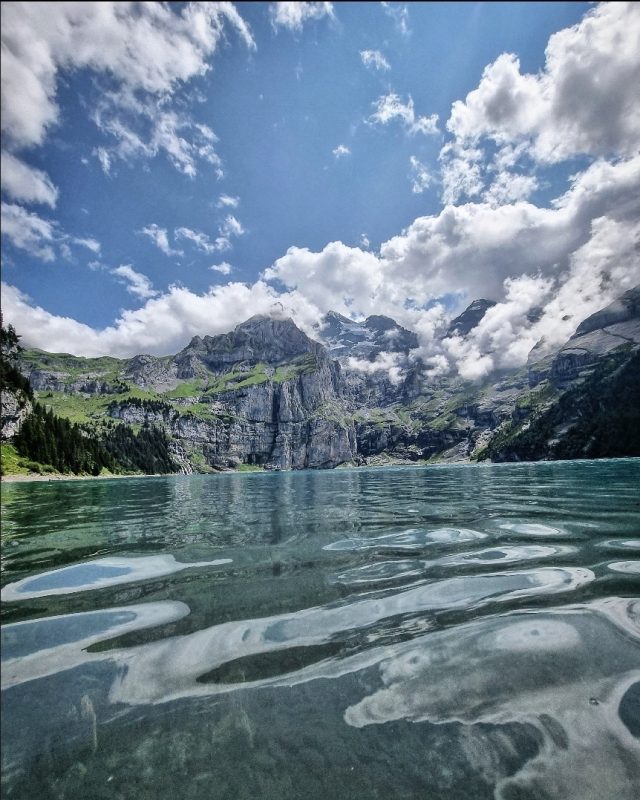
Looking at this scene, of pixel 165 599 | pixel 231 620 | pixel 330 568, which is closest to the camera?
pixel 231 620

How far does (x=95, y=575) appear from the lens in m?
12.0

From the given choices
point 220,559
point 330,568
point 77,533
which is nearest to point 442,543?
point 330,568

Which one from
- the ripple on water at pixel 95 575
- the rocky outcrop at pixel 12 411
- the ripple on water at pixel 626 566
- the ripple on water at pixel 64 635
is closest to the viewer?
the ripple on water at pixel 64 635

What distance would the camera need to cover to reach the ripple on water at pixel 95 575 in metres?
10.5

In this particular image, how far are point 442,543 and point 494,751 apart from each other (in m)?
10.9

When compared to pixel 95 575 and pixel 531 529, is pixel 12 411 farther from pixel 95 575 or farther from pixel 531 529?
pixel 531 529

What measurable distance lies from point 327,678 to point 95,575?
29.3 ft

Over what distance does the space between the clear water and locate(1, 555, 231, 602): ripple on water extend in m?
0.10

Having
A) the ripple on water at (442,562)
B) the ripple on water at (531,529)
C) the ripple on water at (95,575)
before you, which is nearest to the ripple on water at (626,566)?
the ripple on water at (442,562)

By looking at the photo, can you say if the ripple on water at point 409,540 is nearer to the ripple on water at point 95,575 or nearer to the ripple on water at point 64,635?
the ripple on water at point 95,575

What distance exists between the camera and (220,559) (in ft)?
45.0

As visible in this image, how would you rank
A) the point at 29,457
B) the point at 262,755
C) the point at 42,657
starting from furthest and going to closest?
the point at 29,457 < the point at 42,657 < the point at 262,755

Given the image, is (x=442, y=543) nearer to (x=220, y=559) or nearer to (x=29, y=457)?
(x=220, y=559)

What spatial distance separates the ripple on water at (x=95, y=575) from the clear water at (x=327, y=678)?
10cm
